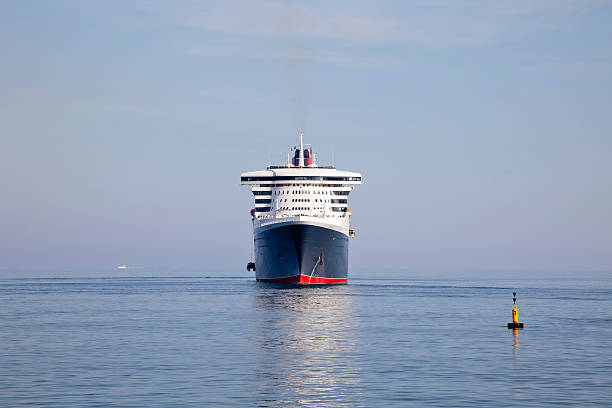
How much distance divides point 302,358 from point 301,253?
202 ft

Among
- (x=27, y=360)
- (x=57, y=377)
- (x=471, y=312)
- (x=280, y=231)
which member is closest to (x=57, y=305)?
(x=280, y=231)

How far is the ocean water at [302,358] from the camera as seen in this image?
28.6 metres

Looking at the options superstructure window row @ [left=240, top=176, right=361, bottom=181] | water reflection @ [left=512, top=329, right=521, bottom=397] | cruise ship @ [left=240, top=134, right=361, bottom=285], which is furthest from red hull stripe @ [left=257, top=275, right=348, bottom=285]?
water reflection @ [left=512, top=329, right=521, bottom=397]

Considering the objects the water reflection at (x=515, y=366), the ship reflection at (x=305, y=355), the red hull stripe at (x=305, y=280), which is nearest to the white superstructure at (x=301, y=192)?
the red hull stripe at (x=305, y=280)

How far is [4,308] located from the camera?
73500mm

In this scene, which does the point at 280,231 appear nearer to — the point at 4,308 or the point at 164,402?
the point at 4,308

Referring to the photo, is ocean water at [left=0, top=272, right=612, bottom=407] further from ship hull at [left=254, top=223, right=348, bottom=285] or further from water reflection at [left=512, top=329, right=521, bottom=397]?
ship hull at [left=254, top=223, right=348, bottom=285]

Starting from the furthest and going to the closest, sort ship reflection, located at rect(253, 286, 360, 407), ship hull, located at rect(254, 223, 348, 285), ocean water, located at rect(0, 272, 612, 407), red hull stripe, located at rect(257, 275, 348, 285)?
red hull stripe, located at rect(257, 275, 348, 285)
ship hull, located at rect(254, 223, 348, 285)
ship reflection, located at rect(253, 286, 360, 407)
ocean water, located at rect(0, 272, 612, 407)

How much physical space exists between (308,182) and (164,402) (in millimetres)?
87788

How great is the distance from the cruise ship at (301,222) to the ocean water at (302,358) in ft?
103

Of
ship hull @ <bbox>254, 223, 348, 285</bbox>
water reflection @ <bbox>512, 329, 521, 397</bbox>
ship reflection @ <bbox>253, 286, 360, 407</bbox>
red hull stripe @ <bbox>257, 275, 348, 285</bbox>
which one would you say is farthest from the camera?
red hull stripe @ <bbox>257, 275, 348, 285</bbox>

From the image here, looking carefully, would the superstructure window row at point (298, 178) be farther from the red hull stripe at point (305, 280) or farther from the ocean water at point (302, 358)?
the ocean water at point (302, 358)

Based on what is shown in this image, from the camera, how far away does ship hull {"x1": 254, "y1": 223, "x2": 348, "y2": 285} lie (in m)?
99.6

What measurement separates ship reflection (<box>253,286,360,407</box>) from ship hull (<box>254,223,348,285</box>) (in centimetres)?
2698
